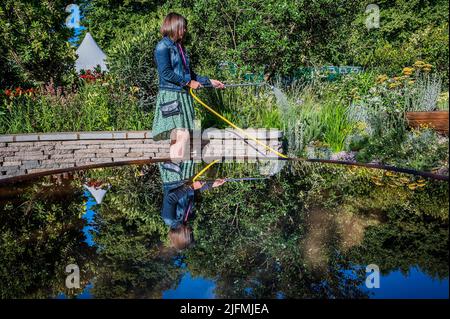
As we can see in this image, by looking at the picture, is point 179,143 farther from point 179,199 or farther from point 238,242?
point 238,242

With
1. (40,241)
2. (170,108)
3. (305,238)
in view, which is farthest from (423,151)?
(40,241)

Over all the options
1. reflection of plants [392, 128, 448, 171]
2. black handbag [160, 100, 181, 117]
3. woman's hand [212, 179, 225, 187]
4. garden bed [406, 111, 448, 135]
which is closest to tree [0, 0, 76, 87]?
black handbag [160, 100, 181, 117]

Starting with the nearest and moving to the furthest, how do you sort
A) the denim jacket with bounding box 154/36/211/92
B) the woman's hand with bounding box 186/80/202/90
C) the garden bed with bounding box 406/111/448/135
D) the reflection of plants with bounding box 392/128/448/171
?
the denim jacket with bounding box 154/36/211/92, the woman's hand with bounding box 186/80/202/90, the reflection of plants with bounding box 392/128/448/171, the garden bed with bounding box 406/111/448/135

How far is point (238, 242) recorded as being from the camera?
76.2 inches

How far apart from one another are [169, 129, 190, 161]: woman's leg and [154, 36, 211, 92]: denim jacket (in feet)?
1.53

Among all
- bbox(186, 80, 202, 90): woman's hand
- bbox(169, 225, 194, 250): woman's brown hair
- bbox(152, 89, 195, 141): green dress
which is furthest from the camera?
bbox(152, 89, 195, 141): green dress

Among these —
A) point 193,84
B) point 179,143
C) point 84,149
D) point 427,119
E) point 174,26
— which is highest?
point 174,26

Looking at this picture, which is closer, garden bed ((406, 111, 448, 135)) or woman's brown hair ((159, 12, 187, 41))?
woman's brown hair ((159, 12, 187, 41))

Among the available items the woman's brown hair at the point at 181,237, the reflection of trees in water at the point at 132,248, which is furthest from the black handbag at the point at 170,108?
the woman's brown hair at the point at 181,237

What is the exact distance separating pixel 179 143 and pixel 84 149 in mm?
1854

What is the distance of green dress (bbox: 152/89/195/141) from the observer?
4.36 meters

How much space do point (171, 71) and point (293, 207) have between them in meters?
2.10

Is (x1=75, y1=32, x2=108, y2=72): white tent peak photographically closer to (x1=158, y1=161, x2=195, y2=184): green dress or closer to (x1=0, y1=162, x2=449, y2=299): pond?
(x1=158, y1=161, x2=195, y2=184): green dress
